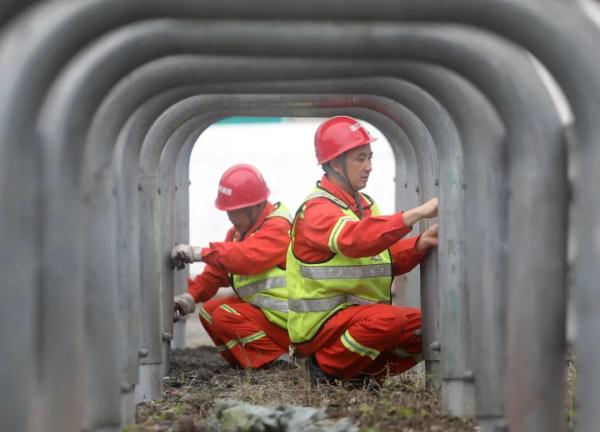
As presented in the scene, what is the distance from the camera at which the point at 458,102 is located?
3.69m

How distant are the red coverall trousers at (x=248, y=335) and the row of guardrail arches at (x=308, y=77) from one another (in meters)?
3.05

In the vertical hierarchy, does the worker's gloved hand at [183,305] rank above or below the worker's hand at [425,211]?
below

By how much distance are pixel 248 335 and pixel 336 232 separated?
1.52 m

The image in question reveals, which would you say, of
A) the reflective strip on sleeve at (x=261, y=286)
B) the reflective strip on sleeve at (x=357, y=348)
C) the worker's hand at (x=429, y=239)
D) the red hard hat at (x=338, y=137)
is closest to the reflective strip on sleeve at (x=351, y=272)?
the reflective strip on sleeve at (x=357, y=348)

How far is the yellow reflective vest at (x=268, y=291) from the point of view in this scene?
6723mm

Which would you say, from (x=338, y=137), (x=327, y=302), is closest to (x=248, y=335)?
(x=327, y=302)

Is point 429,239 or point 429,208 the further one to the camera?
point 429,239

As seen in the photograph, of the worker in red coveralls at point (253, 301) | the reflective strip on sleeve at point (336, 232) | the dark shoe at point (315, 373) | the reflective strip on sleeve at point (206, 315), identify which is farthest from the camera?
the reflective strip on sleeve at point (206, 315)

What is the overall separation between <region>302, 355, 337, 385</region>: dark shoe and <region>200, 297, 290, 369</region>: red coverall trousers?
0.93 meters

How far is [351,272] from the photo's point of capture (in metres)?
5.54

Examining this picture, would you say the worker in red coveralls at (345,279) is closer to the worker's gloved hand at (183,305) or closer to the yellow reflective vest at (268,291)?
the yellow reflective vest at (268,291)

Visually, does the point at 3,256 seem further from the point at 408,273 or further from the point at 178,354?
the point at 178,354

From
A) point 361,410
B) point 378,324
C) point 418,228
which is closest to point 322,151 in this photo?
point 418,228

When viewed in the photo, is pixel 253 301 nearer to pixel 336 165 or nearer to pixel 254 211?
pixel 254 211
